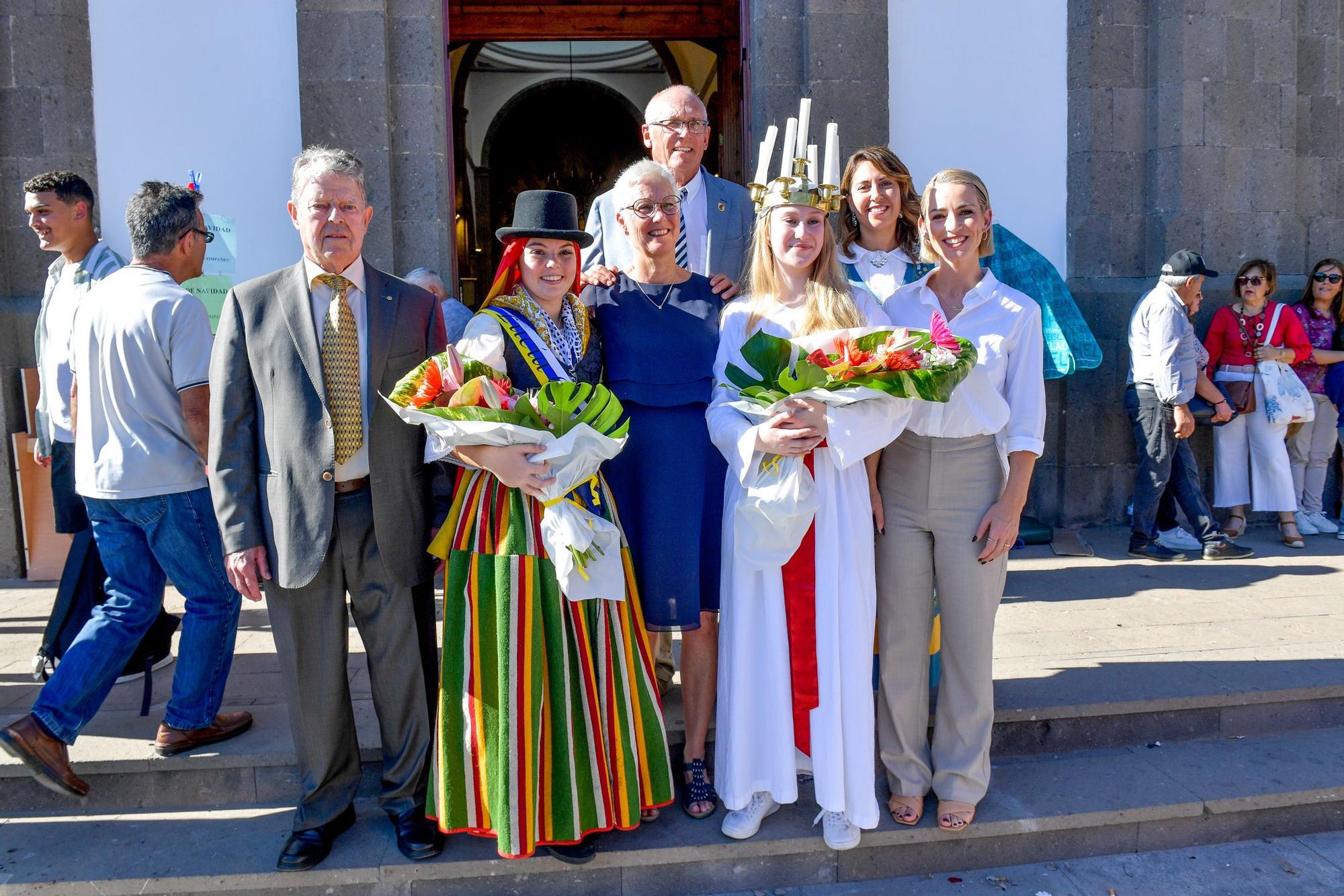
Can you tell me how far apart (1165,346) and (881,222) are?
274 centimetres

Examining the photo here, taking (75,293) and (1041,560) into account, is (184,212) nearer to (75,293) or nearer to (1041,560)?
(75,293)

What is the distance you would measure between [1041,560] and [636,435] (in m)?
3.61

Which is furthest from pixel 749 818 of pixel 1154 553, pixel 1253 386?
pixel 1253 386

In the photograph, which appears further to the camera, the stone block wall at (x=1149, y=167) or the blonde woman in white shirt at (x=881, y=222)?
the stone block wall at (x=1149, y=167)

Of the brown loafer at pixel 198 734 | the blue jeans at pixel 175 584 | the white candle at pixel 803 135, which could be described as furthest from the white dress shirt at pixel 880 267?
the brown loafer at pixel 198 734

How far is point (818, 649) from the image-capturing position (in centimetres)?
279

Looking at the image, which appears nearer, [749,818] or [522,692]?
[522,692]

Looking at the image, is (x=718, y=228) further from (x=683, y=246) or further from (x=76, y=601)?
(x=76, y=601)

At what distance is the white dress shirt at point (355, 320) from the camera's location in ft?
8.93

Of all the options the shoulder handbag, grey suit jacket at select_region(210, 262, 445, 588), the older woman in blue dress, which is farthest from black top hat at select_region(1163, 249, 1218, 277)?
grey suit jacket at select_region(210, 262, 445, 588)

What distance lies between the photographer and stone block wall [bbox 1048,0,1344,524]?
618cm

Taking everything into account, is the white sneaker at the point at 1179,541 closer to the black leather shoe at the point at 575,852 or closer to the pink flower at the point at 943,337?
the pink flower at the point at 943,337

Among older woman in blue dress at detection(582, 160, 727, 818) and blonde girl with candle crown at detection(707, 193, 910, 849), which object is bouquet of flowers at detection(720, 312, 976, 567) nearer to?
blonde girl with candle crown at detection(707, 193, 910, 849)

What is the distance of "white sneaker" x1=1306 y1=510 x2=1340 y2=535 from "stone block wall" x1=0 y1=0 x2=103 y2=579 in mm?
7692
